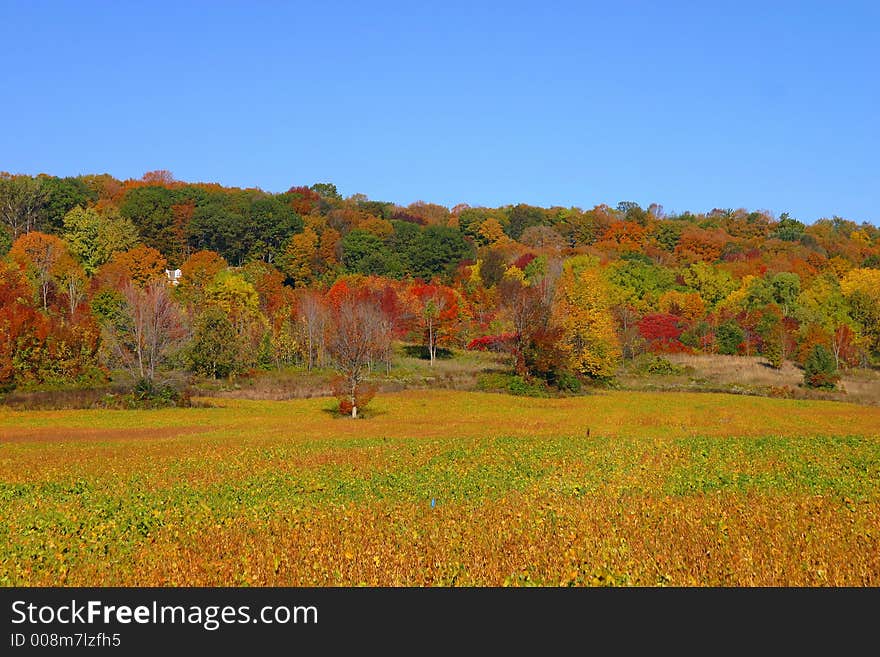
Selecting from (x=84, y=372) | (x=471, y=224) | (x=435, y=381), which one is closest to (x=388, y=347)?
(x=435, y=381)

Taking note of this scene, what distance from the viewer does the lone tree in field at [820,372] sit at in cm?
6944

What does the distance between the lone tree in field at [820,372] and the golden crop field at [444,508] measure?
3148 centimetres

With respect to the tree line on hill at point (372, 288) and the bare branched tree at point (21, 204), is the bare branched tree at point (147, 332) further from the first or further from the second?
the bare branched tree at point (21, 204)

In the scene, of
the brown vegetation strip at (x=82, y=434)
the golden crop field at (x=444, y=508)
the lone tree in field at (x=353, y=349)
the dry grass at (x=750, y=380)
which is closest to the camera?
the golden crop field at (x=444, y=508)

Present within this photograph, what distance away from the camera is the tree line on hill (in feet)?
231

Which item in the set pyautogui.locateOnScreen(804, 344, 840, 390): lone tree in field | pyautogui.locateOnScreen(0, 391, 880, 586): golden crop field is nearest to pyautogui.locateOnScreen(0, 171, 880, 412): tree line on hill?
pyautogui.locateOnScreen(804, 344, 840, 390): lone tree in field

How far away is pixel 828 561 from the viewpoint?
1334 centimetres

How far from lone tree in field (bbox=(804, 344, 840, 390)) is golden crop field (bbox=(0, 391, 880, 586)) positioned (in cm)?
3148

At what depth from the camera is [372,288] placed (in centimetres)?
10825

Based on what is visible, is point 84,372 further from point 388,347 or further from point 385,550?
point 385,550

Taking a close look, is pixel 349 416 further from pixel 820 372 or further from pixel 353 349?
pixel 820 372

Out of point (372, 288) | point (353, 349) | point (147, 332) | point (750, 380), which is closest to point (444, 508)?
point (353, 349)

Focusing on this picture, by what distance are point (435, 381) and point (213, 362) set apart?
20.0 metres

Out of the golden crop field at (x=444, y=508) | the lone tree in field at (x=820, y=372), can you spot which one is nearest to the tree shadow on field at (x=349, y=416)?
the golden crop field at (x=444, y=508)
